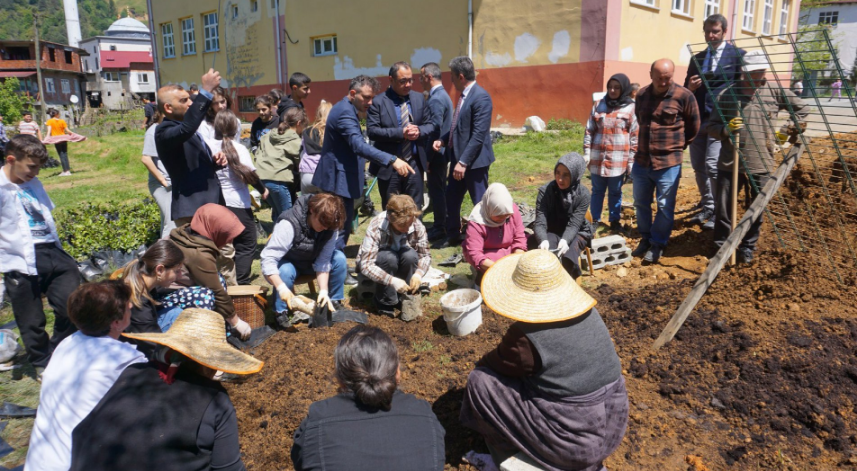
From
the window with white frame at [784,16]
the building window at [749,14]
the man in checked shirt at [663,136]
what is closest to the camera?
the man in checked shirt at [663,136]

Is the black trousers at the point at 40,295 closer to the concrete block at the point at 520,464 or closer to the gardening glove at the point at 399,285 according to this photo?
the gardening glove at the point at 399,285

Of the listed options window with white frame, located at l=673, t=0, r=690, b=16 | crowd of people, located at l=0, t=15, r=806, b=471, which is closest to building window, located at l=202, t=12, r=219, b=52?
window with white frame, located at l=673, t=0, r=690, b=16

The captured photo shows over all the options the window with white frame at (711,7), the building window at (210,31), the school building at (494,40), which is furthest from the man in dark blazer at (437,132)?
the building window at (210,31)

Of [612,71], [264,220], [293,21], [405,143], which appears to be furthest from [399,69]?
[293,21]

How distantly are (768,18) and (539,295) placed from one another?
20740 mm

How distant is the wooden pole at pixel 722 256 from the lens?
3.70m

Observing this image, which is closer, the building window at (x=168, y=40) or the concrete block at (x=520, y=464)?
the concrete block at (x=520, y=464)

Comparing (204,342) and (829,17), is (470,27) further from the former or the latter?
(829,17)

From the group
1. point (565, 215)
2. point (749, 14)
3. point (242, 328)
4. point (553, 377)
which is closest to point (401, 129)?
point (565, 215)

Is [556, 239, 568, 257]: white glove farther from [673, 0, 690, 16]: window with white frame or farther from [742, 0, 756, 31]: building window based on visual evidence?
[742, 0, 756, 31]: building window

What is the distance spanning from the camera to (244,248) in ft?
16.4

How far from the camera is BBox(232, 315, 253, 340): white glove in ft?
12.6

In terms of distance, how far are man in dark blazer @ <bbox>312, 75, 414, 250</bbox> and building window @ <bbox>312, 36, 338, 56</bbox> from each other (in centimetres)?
1415

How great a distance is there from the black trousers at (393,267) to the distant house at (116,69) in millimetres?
52460
